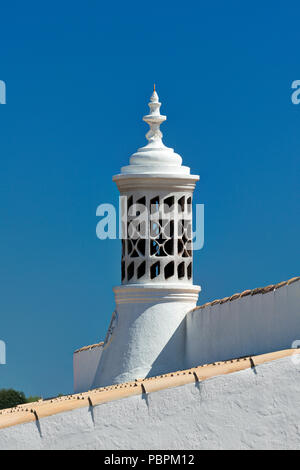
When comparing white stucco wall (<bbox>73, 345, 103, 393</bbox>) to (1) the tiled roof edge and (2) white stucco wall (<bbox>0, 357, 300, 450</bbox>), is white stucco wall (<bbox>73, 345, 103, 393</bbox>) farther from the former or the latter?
(2) white stucco wall (<bbox>0, 357, 300, 450</bbox>)

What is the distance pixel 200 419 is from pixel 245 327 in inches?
230

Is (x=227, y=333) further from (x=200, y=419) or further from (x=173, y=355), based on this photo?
(x=200, y=419)

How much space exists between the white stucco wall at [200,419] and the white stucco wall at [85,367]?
1397 centimetres

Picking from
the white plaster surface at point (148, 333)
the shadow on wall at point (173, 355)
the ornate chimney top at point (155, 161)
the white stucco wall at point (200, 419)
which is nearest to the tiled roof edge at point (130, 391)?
the white stucco wall at point (200, 419)

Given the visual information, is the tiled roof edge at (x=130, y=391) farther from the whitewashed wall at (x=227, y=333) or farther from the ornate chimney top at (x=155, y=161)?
Answer: the ornate chimney top at (x=155, y=161)

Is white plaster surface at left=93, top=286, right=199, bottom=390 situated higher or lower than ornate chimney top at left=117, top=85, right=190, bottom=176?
lower

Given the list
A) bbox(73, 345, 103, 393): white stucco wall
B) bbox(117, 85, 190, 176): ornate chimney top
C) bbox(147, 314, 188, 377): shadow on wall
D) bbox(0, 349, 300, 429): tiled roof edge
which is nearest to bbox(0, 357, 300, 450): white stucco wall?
bbox(0, 349, 300, 429): tiled roof edge

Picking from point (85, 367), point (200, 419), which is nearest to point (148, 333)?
point (85, 367)

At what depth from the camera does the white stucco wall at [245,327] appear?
20.8 m

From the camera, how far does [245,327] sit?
75.0 feet

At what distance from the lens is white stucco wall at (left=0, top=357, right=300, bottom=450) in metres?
16.8

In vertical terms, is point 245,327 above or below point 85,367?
below

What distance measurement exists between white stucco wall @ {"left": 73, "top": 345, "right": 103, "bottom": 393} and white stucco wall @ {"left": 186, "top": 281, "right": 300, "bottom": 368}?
17.5 feet
